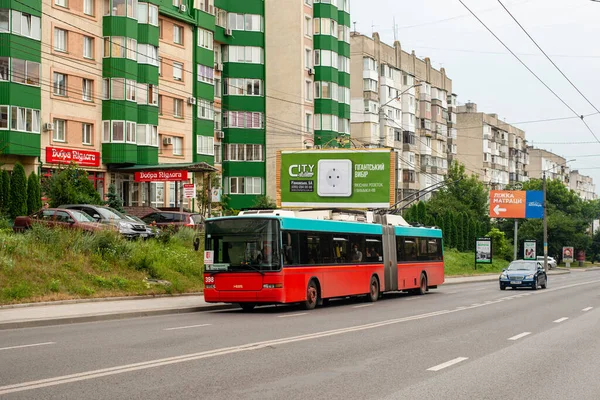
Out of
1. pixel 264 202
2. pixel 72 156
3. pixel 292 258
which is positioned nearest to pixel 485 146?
pixel 264 202

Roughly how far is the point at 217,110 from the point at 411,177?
97.9 ft

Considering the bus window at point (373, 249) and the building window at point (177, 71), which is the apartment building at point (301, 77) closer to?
the building window at point (177, 71)

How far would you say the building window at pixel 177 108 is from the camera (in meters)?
61.8

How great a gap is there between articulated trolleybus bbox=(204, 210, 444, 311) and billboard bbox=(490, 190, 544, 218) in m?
45.0

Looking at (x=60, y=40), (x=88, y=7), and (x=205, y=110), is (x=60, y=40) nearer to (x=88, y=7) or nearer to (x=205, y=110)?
(x=88, y=7)

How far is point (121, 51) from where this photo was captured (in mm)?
54375

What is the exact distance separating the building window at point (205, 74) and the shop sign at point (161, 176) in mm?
13630

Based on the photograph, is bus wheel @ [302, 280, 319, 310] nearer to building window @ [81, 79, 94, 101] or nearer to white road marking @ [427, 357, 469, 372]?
white road marking @ [427, 357, 469, 372]

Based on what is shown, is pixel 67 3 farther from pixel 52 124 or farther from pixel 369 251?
pixel 369 251

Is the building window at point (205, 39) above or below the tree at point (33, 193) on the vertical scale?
above

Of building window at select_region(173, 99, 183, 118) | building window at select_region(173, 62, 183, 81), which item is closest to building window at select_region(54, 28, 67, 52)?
building window at select_region(173, 62, 183, 81)

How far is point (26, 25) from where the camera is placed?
47750mm

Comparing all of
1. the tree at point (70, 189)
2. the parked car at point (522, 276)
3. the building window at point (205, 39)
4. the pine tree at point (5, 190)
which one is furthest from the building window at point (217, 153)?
the parked car at point (522, 276)

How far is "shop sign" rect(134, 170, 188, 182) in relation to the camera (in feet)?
168
